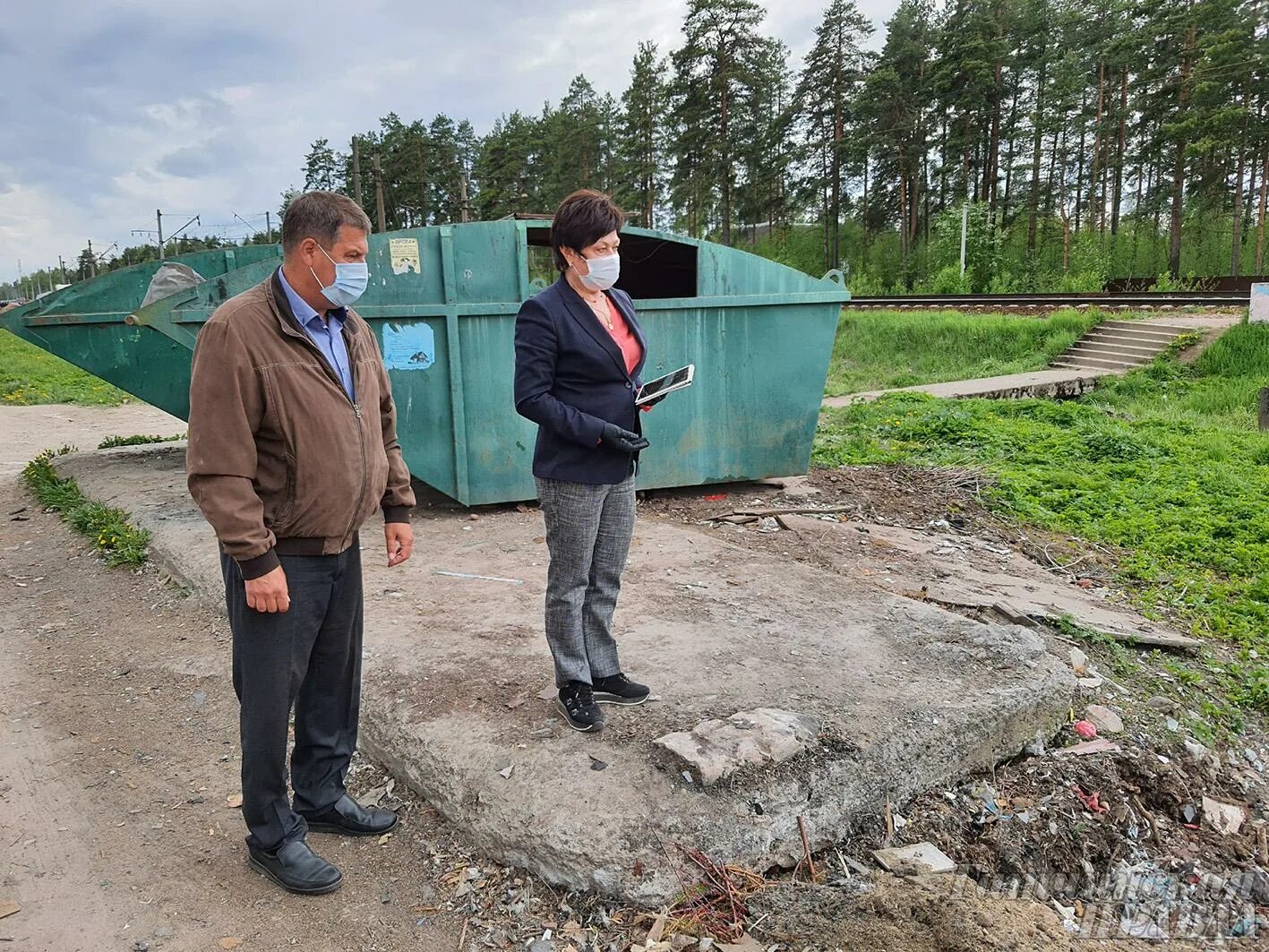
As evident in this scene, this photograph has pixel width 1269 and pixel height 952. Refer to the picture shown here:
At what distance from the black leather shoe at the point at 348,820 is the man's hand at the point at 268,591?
845 mm

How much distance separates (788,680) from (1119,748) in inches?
50.0

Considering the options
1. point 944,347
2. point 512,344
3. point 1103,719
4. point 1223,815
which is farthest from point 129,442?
point 944,347

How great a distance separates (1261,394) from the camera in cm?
1043

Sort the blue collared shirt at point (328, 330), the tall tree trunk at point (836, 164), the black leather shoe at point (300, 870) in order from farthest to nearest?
the tall tree trunk at point (836, 164) < the black leather shoe at point (300, 870) < the blue collared shirt at point (328, 330)

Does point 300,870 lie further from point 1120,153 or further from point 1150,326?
point 1120,153

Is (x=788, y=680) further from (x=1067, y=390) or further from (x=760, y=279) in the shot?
(x=1067, y=390)

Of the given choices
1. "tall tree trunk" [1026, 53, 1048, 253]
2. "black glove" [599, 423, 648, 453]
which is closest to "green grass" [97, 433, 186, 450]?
"black glove" [599, 423, 648, 453]

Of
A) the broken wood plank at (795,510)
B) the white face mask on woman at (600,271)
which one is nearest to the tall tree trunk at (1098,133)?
the broken wood plank at (795,510)

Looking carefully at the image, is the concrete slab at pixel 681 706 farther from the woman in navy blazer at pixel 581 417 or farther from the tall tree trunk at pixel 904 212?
the tall tree trunk at pixel 904 212

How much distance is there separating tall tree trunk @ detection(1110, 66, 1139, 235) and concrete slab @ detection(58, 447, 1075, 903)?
3044 cm

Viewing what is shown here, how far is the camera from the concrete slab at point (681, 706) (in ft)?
8.28

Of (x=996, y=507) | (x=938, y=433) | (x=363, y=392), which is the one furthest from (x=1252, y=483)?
(x=363, y=392)

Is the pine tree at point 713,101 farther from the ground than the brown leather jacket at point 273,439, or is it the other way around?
the pine tree at point 713,101

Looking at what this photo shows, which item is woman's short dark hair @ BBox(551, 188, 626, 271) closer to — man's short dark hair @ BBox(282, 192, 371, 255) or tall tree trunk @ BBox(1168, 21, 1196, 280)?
man's short dark hair @ BBox(282, 192, 371, 255)
